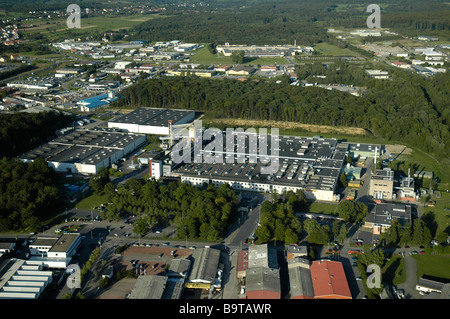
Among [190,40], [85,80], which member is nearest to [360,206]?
[85,80]

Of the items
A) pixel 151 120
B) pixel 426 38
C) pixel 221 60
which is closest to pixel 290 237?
pixel 151 120

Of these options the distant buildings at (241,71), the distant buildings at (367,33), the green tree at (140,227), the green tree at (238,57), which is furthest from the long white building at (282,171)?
the distant buildings at (367,33)

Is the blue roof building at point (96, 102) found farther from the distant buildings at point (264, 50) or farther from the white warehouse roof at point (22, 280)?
the distant buildings at point (264, 50)

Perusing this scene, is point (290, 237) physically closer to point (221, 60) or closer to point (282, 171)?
point (282, 171)

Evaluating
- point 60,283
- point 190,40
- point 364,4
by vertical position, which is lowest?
point 60,283

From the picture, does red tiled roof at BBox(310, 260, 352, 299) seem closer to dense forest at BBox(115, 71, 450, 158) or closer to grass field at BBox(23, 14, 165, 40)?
dense forest at BBox(115, 71, 450, 158)

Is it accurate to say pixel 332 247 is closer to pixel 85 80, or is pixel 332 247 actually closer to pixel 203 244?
pixel 203 244
